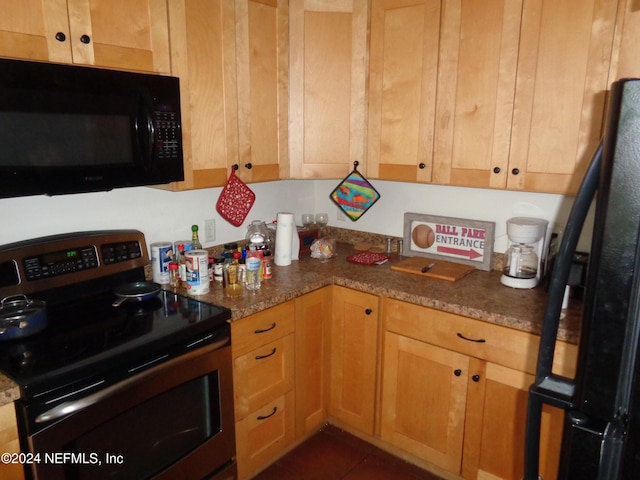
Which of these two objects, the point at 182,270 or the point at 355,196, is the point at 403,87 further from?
the point at 182,270

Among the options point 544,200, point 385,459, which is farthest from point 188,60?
point 385,459

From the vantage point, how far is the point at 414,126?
2.20m

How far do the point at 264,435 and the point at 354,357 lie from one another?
53cm

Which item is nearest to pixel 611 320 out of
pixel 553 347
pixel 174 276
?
pixel 553 347

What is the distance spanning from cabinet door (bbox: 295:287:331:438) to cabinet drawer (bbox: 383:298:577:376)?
32 centimetres

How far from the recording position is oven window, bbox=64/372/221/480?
58.4 inches

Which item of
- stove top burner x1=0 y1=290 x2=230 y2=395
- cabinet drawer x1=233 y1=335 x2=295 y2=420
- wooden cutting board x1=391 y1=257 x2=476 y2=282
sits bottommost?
cabinet drawer x1=233 y1=335 x2=295 y2=420

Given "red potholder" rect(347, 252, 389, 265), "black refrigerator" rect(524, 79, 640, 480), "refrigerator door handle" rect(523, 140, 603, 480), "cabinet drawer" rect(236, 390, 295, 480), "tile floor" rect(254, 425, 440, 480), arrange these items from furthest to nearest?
"red potholder" rect(347, 252, 389, 265), "tile floor" rect(254, 425, 440, 480), "cabinet drawer" rect(236, 390, 295, 480), "refrigerator door handle" rect(523, 140, 603, 480), "black refrigerator" rect(524, 79, 640, 480)

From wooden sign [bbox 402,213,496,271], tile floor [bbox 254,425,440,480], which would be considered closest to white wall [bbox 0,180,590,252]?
wooden sign [bbox 402,213,496,271]

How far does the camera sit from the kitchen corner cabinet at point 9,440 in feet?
4.27

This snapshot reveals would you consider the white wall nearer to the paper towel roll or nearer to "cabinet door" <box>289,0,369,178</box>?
the paper towel roll

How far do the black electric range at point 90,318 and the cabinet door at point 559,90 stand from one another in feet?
4.35

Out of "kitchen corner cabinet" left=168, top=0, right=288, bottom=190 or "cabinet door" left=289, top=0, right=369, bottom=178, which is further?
"cabinet door" left=289, top=0, right=369, bottom=178

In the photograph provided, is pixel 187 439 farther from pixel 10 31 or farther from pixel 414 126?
pixel 414 126
